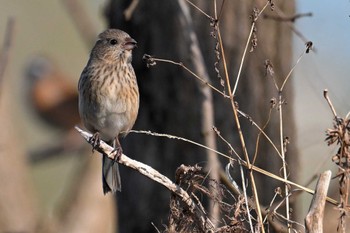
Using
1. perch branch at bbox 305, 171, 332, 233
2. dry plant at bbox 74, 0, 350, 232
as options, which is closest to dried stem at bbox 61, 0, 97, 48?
dry plant at bbox 74, 0, 350, 232

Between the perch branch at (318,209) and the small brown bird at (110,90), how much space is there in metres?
2.26

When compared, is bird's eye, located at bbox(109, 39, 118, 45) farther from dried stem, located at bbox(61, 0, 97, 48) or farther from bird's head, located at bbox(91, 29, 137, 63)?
dried stem, located at bbox(61, 0, 97, 48)

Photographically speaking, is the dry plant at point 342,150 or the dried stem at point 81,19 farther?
the dried stem at point 81,19

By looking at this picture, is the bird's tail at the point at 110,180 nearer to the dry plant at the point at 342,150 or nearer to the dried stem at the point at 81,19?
the dry plant at the point at 342,150

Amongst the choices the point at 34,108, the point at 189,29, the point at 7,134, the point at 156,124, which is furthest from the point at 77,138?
the point at 189,29

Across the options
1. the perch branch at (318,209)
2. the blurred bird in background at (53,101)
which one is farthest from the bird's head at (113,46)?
the blurred bird in background at (53,101)

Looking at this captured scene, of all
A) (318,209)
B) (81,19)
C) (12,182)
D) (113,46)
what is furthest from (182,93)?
(12,182)

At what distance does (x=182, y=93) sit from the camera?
5891mm

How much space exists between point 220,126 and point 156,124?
1.79 feet

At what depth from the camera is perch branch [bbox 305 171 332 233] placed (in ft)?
9.57

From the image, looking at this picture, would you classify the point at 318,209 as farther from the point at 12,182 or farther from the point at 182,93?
the point at 12,182

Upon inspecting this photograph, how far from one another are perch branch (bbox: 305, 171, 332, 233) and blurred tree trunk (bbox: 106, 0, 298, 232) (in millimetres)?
2502

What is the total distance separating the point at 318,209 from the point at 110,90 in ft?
8.15

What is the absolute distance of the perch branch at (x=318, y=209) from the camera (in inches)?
115
